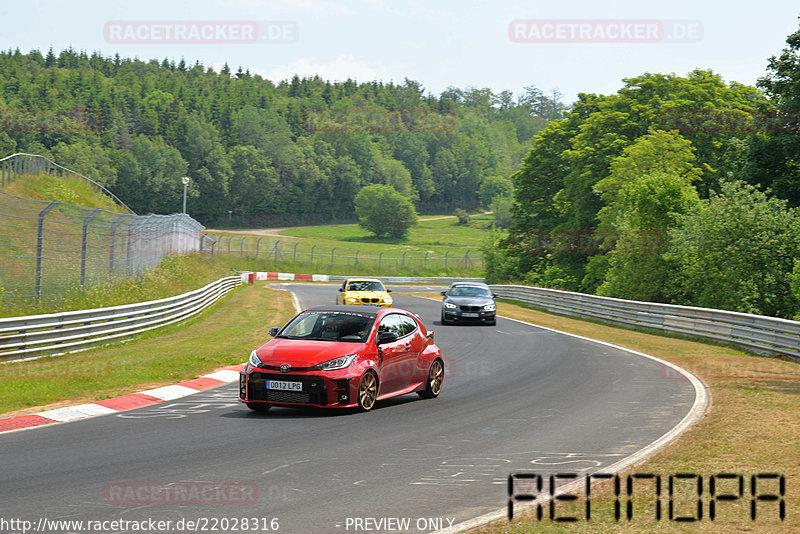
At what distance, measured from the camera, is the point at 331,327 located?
476 inches

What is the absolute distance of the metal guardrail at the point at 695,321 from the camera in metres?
20.1

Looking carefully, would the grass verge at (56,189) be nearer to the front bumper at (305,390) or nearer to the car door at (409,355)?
the car door at (409,355)

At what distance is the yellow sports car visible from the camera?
3297cm

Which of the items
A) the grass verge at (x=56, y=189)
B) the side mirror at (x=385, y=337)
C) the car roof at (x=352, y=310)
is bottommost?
the side mirror at (x=385, y=337)

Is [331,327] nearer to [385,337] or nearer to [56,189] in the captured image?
[385,337]

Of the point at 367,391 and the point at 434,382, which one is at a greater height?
the point at 367,391

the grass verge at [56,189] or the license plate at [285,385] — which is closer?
the license plate at [285,385]

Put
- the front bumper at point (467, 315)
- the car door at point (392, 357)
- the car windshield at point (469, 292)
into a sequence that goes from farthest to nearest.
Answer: the car windshield at point (469, 292)
the front bumper at point (467, 315)
the car door at point (392, 357)

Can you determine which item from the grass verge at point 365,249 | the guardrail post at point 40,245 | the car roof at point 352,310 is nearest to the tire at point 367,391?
the car roof at point 352,310

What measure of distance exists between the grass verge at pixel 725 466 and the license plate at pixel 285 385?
463cm

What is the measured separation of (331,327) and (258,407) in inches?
64.0

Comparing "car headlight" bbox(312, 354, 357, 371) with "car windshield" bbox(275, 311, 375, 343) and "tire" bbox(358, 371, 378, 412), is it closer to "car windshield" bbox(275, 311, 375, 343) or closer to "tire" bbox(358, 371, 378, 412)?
"tire" bbox(358, 371, 378, 412)

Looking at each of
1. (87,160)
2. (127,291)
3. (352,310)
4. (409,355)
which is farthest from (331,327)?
(87,160)

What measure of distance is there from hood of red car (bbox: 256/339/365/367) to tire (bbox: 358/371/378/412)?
408mm
